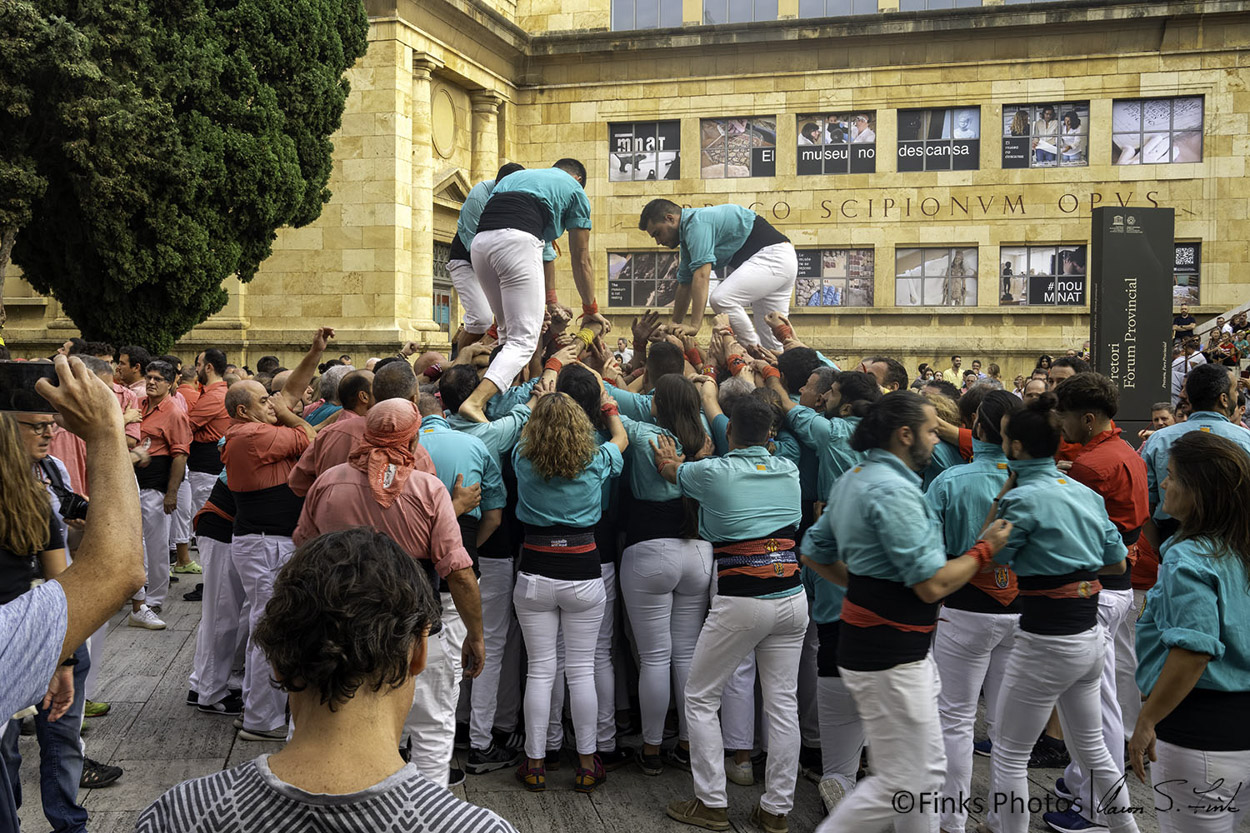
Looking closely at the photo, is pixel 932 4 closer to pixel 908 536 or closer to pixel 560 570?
pixel 560 570

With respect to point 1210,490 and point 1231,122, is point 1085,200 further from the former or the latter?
point 1210,490

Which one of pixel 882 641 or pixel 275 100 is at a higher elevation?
pixel 275 100

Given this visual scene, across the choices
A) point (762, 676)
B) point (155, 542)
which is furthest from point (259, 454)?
point (762, 676)

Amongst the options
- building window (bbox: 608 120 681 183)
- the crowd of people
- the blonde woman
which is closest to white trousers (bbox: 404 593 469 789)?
the crowd of people

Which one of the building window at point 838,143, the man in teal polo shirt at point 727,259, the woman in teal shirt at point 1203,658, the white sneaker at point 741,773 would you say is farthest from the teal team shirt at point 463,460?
the building window at point 838,143

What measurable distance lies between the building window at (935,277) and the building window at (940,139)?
2.26 metres

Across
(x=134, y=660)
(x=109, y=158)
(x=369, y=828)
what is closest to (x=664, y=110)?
(x=109, y=158)

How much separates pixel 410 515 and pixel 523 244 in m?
3.35

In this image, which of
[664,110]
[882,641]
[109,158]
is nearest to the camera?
[882,641]

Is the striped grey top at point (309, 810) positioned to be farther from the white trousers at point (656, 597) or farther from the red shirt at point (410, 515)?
the white trousers at point (656, 597)

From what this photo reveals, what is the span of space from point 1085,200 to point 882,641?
25552 mm

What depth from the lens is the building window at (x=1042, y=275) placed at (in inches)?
Answer: 1044

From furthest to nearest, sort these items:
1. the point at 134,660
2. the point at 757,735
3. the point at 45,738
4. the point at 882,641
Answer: the point at 134,660 < the point at 757,735 < the point at 45,738 < the point at 882,641

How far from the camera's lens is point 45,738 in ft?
15.2
